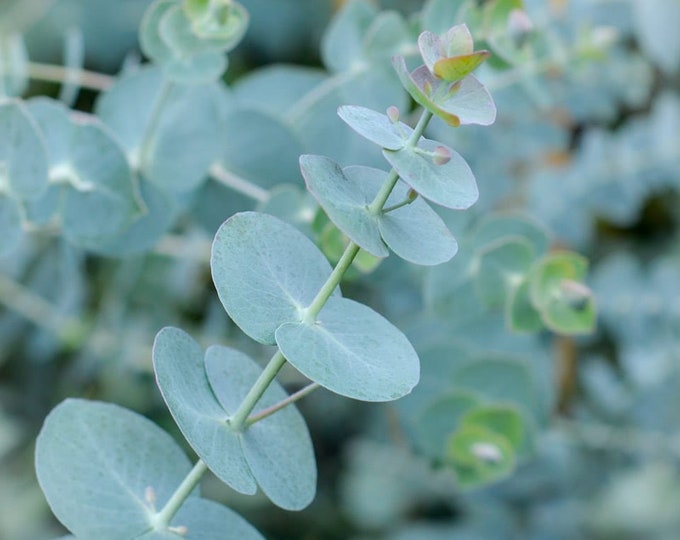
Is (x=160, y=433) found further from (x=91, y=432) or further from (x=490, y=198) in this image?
(x=490, y=198)

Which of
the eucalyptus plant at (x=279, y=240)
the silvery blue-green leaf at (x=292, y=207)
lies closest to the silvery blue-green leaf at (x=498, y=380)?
the eucalyptus plant at (x=279, y=240)

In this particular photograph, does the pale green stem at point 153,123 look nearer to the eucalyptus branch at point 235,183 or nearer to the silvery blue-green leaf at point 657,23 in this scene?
the eucalyptus branch at point 235,183

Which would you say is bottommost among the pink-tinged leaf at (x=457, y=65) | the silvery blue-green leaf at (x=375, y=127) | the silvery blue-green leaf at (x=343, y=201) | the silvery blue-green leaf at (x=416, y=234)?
the silvery blue-green leaf at (x=416, y=234)

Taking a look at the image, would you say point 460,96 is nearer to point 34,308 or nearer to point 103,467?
point 103,467

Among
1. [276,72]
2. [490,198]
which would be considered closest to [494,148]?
[490,198]

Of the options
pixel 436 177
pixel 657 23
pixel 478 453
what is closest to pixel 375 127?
pixel 436 177

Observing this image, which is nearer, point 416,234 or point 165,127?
point 416,234
